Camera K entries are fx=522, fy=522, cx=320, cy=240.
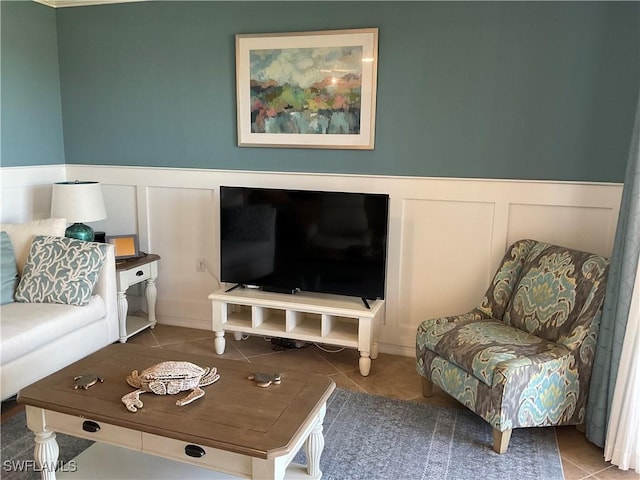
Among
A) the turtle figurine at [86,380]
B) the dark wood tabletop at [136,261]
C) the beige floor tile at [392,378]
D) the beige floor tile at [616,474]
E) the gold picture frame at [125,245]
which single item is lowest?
the beige floor tile at [616,474]

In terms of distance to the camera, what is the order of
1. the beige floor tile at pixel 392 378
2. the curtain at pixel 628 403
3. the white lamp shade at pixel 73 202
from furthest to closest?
the white lamp shade at pixel 73 202 < the beige floor tile at pixel 392 378 < the curtain at pixel 628 403

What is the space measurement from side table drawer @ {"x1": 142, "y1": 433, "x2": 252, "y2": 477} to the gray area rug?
0.64m

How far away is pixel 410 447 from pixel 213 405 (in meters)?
1.08

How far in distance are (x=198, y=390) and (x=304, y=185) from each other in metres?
1.89

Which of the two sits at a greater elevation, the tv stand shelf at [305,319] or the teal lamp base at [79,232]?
the teal lamp base at [79,232]

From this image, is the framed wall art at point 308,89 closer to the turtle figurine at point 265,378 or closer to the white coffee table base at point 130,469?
the turtle figurine at point 265,378

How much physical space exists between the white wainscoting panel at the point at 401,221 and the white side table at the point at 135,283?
0.17 metres

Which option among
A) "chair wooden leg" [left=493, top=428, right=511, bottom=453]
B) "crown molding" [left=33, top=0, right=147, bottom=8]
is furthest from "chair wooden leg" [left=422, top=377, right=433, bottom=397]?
"crown molding" [left=33, top=0, right=147, bottom=8]

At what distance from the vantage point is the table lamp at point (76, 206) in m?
3.56

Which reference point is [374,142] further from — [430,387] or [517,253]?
[430,387]

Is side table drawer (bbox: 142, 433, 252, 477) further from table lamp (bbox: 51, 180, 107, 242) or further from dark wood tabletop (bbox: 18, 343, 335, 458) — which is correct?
table lamp (bbox: 51, 180, 107, 242)

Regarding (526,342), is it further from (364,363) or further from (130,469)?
(130,469)

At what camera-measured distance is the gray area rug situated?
2.36 meters

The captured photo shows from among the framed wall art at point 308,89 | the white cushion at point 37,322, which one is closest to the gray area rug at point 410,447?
the white cushion at point 37,322
